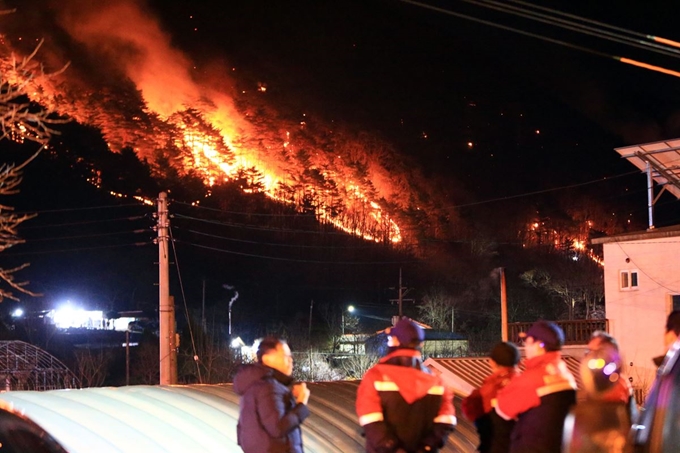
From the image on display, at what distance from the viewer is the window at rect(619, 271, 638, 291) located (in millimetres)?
30000

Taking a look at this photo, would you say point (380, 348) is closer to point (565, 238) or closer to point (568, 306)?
point (568, 306)

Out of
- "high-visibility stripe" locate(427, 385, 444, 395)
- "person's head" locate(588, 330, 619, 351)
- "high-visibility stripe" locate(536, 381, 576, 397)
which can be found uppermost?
"person's head" locate(588, 330, 619, 351)

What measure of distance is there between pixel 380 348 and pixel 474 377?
116 ft

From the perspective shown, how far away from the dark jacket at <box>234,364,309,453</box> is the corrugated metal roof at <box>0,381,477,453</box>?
2565 mm

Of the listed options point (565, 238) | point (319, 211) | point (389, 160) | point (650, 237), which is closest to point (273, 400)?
point (650, 237)

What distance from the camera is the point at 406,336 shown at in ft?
18.6

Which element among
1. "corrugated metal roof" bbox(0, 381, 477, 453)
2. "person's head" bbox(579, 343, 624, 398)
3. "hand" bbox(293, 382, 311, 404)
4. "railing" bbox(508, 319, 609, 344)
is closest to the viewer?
"person's head" bbox(579, 343, 624, 398)

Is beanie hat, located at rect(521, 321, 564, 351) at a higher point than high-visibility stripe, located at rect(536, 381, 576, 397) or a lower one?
higher

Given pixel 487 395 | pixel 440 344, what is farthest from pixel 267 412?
pixel 440 344

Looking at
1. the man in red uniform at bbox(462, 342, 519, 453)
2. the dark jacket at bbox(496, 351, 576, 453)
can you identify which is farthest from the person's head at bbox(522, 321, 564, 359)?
the man in red uniform at bbox(462, 342, 519, 453)

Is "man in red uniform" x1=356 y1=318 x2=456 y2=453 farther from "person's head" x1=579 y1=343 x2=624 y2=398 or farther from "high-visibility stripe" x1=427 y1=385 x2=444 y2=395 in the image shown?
"person's head" x1=579 y1=343 x2=624 y2=398

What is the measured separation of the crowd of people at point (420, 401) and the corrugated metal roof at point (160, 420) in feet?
8.92

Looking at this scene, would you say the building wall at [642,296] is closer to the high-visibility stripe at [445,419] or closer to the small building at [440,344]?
the small building at [440,344]

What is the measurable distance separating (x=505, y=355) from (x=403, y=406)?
0.98 m
